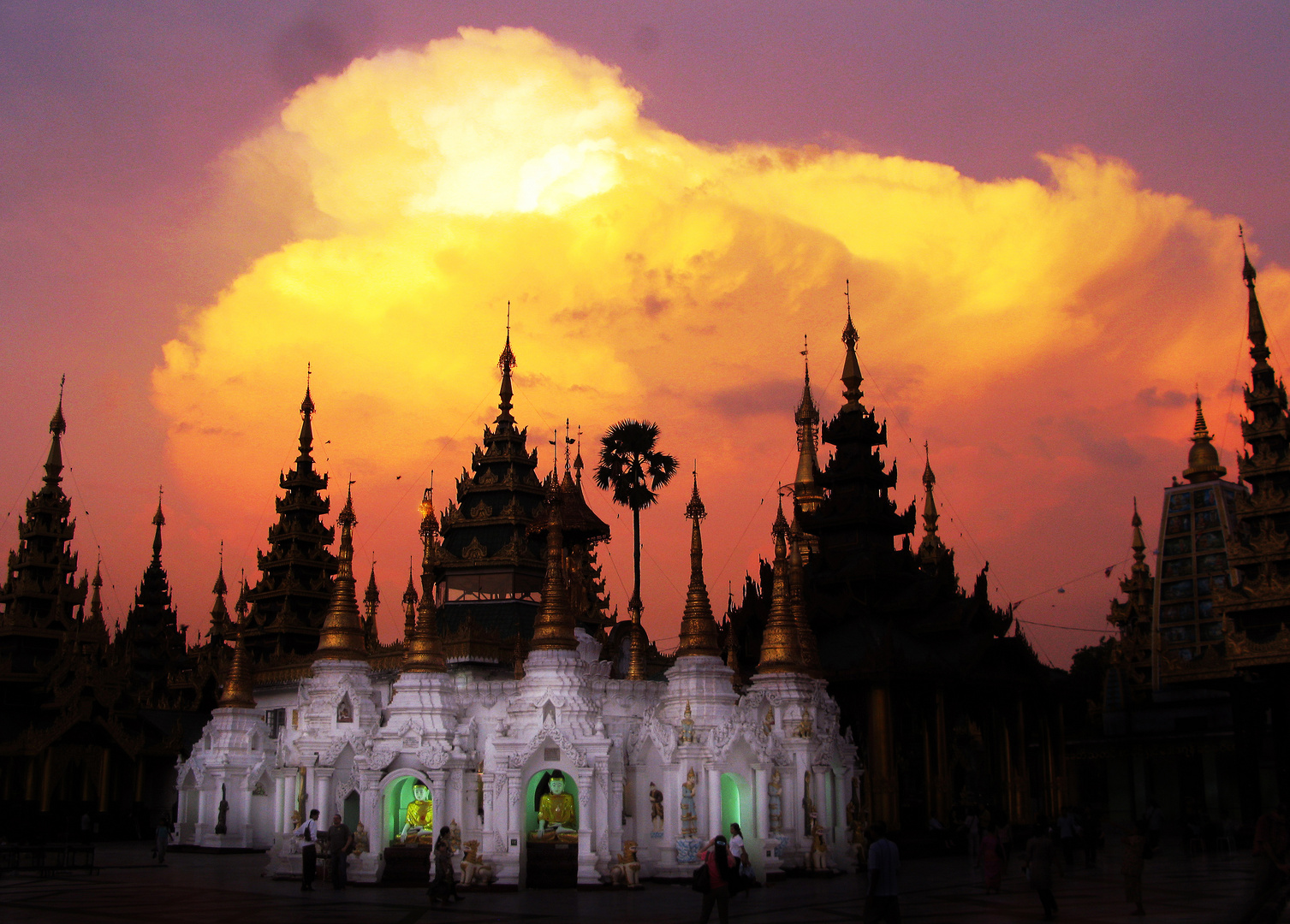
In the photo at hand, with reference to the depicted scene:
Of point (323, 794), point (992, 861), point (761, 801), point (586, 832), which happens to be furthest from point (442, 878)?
point (992, 861)

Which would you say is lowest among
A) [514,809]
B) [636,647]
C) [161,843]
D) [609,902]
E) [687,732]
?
[609,902]

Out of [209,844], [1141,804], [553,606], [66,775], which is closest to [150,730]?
[66,775]

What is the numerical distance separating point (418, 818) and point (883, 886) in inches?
608

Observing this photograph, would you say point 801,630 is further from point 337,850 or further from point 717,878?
point 717,878

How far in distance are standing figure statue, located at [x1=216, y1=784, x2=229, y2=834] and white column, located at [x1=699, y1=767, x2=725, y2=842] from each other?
68.2 feet

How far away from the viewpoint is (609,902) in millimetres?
22438

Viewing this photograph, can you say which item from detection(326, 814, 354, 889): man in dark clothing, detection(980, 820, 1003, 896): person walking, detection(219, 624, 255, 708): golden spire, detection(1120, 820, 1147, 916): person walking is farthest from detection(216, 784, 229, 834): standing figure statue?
detection(1120, 820, 1147, 916): person walking

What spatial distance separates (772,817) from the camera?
28188 mm

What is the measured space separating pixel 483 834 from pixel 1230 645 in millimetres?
23208

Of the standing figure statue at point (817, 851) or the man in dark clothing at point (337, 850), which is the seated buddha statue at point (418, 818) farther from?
the standing figure statue at point (817, 851)

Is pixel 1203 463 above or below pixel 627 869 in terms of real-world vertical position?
above

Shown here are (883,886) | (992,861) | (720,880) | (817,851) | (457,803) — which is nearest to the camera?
(883,886)

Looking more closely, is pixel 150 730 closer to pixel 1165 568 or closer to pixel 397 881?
pixel 397 881

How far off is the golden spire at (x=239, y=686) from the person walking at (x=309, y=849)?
14.4 m
